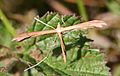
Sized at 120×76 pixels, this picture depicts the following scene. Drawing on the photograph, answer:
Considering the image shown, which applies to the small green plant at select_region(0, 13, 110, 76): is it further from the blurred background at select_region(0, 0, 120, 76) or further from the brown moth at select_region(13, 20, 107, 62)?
the blurred background at select_region(0, 0, 120, 76)

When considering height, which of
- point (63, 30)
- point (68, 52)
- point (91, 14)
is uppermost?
point (91, 14)

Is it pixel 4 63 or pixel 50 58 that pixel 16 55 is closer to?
pixel 4 63

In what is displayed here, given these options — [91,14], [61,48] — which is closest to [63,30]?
[61,48]

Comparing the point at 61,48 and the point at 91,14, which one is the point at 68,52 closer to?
the point at 61,48

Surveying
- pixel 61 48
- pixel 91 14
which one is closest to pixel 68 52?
pixel 61 48

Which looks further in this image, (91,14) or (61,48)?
(91,14)

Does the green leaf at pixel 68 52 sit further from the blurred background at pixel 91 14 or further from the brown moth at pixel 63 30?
the blurred background at pixel 91 14

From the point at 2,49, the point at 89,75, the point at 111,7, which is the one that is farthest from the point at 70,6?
the point at 89,75

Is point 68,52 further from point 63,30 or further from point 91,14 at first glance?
point 91,14

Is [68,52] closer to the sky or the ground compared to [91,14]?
closer to the ground
